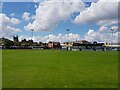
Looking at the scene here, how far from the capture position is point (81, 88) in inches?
516

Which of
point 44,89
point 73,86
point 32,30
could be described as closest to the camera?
point 44,89

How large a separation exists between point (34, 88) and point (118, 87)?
Result: 4027mm

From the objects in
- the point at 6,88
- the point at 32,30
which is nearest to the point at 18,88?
the point at 6,88

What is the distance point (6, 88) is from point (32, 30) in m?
144

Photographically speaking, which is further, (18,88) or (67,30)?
(67,30)

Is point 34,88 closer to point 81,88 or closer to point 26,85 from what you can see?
point 26,85

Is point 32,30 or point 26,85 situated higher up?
point 32,30

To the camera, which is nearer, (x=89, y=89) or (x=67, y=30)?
(x=89, y=89)

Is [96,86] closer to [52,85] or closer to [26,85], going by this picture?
[52,85]

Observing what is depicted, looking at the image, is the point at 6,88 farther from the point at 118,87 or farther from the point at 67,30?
the point at 67,30

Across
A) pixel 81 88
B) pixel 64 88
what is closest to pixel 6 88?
pixel 64 88

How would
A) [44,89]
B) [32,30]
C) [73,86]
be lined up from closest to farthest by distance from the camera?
[44,89]
[73,86]
[32,30]

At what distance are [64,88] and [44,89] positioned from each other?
3.07 feet

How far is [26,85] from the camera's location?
1378 centimetres
